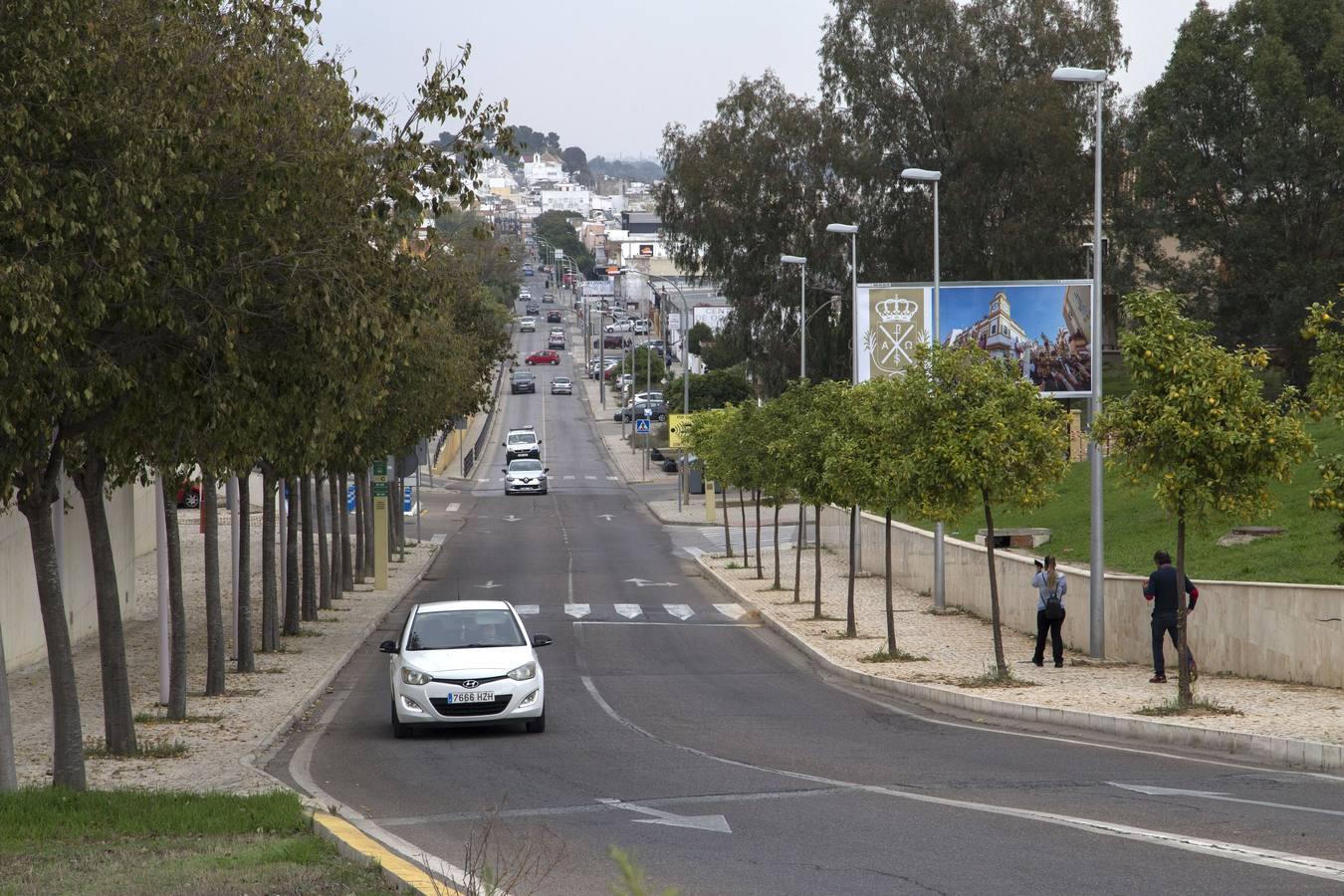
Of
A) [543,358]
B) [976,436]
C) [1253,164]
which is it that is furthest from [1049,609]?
[543,358]

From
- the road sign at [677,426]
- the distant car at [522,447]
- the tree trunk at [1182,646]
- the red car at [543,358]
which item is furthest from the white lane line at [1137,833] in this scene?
the red car at [543,358]

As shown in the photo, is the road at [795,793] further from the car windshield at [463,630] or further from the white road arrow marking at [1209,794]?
the car windshield at [463,630]

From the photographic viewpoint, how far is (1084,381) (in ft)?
105

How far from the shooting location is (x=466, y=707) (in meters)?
16.9

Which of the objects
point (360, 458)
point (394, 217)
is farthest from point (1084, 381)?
point (394, 217)

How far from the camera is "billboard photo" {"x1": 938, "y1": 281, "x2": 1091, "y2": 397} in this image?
3200 cm

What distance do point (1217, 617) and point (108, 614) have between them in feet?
47.1

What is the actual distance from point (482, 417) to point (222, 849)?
103 metres

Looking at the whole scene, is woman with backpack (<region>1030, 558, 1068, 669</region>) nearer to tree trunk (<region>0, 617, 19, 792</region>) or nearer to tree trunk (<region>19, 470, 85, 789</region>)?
tree trunk (<region>19, 470, 85, 789</region>)

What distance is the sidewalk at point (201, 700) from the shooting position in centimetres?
1427

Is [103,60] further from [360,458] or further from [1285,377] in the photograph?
[1285,377]

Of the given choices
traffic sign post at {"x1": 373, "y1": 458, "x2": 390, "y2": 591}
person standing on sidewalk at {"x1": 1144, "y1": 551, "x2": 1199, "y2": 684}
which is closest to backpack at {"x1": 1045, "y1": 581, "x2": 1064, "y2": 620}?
person standing on sidewalk at {"x1": 1144, "y1": 551, "x2": 1199, "y2": 684}

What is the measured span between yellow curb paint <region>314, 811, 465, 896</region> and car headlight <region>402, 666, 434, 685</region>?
16.9ft

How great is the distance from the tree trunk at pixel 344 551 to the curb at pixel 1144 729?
1639 cm
